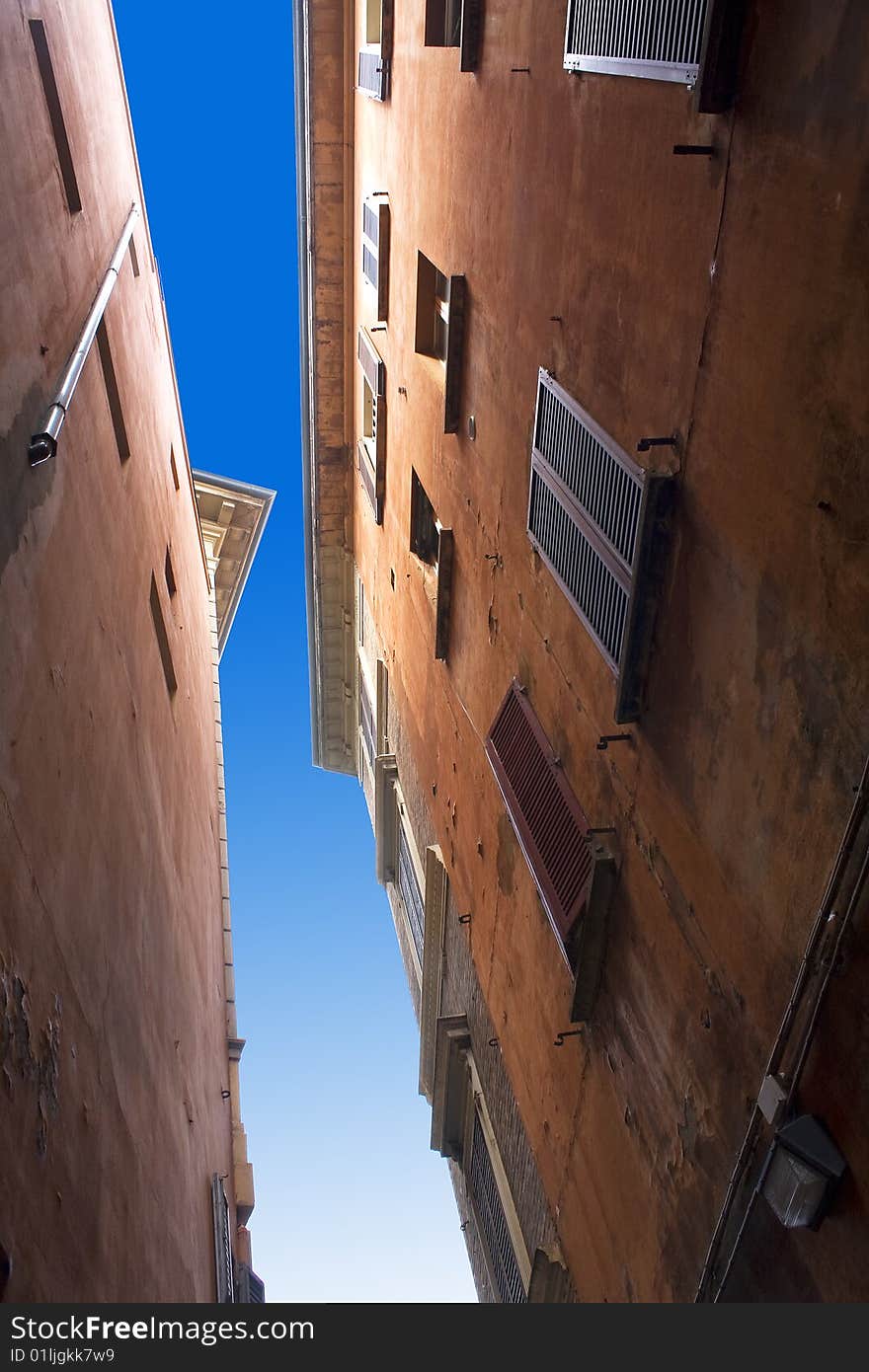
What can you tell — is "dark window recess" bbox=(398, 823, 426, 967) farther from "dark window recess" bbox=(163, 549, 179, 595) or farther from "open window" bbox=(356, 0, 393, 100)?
"open window" bbox=(356, 0, 393, 100)

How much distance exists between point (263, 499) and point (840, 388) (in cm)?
1698

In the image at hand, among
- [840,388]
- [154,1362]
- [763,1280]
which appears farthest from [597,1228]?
[840,388]

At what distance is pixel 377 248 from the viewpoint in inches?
461

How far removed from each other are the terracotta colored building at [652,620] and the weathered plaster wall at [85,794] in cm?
253

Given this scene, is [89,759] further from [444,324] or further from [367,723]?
[367,723]

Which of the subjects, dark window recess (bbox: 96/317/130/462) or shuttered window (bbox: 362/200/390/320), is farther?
shuttered window (bbox: 362/200/390/320)

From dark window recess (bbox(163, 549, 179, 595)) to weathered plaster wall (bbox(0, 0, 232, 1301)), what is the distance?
0.92 meters

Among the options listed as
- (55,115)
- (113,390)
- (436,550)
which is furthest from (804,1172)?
(436,550)

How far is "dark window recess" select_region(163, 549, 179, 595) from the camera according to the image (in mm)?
10516

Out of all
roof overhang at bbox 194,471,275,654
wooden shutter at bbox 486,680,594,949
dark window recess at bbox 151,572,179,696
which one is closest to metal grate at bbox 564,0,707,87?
wooden shutter at bbox 486,680,594,949

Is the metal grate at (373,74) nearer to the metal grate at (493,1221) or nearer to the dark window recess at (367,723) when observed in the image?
the dark window recess at (367,723)

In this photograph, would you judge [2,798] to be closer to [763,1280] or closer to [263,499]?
[763,1280]

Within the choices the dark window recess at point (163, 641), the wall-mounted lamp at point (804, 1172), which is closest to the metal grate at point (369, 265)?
the dark window recess at point (163, 641)

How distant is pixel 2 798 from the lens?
3.64 m
